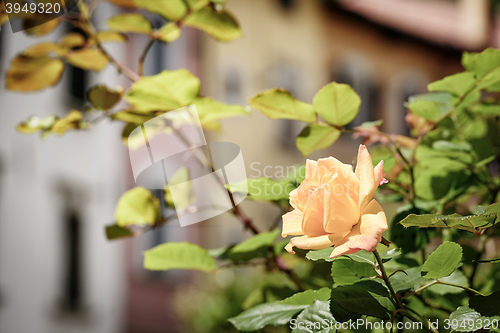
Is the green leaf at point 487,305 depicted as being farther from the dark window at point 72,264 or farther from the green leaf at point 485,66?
the dark window at point 72,264

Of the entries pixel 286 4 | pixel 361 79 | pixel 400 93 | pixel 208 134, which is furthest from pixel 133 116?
pixel 400 93

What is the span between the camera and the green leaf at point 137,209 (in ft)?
2.55

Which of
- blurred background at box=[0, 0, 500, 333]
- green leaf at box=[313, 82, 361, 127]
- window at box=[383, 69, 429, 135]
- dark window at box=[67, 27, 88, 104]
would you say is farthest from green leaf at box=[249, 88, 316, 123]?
window at box=[383, 69, 429, 135]

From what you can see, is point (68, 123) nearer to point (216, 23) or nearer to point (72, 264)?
point (216, 23)

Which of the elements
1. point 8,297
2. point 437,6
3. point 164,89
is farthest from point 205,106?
point 437,6

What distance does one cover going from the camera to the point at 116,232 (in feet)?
2.58

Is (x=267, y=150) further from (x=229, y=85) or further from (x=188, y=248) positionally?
(x=188, y=248)

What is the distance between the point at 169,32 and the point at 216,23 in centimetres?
6

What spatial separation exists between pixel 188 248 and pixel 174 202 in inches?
4.0

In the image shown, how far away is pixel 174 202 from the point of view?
2.61 ft

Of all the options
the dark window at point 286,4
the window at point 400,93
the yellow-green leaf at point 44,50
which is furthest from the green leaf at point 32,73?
the window at point 400,93

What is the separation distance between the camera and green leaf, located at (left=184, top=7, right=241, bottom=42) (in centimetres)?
77

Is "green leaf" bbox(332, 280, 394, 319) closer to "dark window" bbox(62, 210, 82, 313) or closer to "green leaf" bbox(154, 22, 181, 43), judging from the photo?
"green leaf" bbox(154, 22, 181, 43)

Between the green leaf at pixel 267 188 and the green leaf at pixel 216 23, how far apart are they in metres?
0.28
